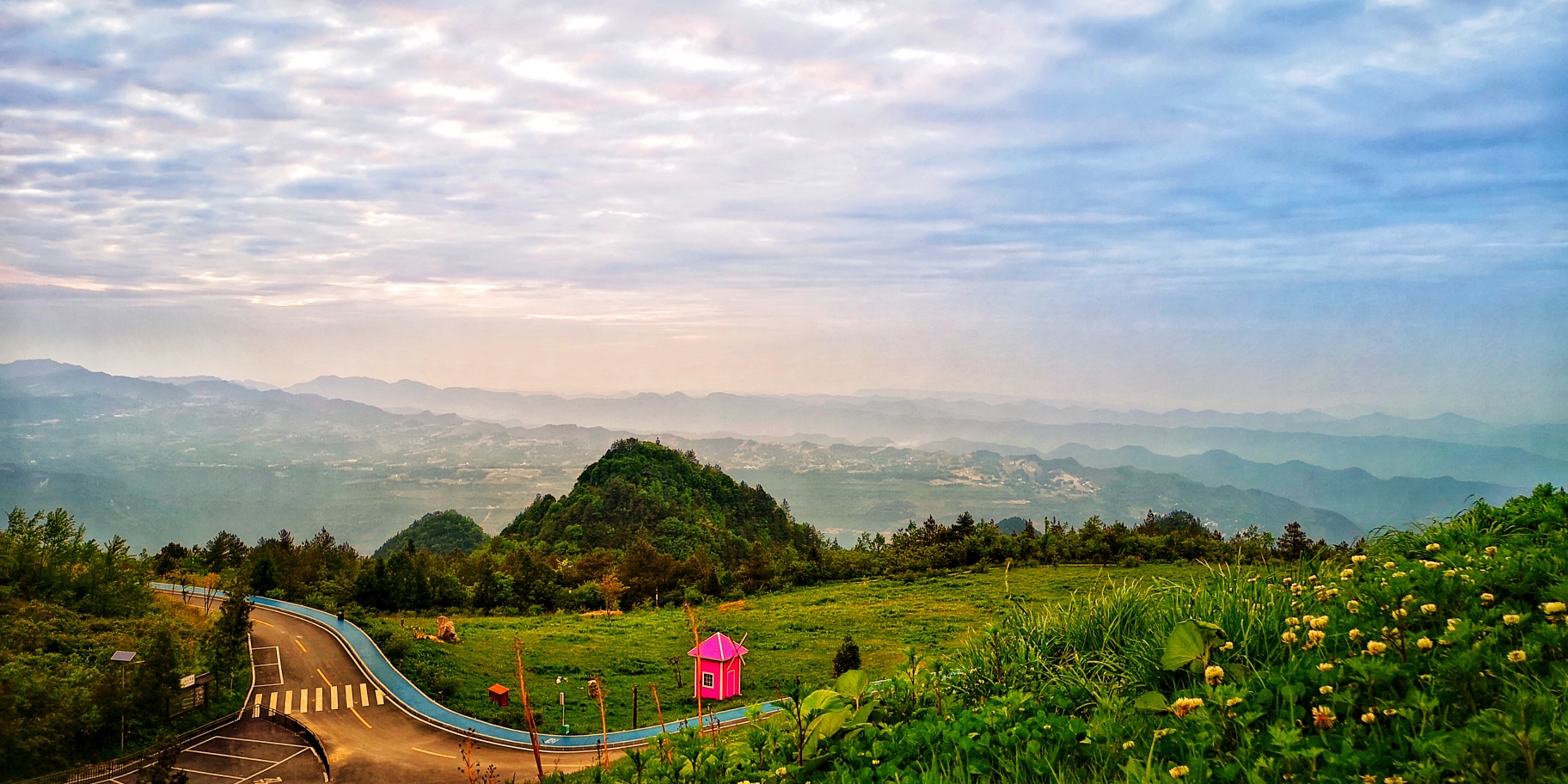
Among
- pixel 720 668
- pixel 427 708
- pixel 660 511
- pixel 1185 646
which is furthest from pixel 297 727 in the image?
pixel 660 511

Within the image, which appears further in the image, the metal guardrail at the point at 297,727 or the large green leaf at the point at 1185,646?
the metal guardrail at the point at 297,727

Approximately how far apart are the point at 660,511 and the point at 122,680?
59439 mm

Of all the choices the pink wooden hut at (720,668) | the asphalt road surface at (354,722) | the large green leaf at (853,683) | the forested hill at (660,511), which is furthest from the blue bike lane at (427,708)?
the forested hill at (660,511)

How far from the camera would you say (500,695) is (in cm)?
2275

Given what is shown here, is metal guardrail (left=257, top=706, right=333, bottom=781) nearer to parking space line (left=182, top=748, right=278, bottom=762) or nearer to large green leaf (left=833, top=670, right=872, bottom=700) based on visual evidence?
parking space line (left=182, top=748, right=278, bottom=762)

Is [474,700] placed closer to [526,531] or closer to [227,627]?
[227,627]

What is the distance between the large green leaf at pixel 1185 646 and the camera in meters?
3.18

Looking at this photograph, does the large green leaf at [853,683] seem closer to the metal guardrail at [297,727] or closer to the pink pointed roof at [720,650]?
the pink pointed roof at [720,650]

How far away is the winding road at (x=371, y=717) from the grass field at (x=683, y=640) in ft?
2.67

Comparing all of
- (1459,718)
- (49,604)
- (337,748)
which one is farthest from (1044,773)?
(49,604)

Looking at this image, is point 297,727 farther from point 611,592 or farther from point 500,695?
point 611,592

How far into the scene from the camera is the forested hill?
72.5 meters

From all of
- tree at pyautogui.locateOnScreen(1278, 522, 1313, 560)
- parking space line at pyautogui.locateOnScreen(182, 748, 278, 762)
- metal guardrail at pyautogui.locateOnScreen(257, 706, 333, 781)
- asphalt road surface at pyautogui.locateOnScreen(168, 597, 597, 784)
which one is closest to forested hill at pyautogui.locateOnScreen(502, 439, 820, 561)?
asphalt road surface at pyautogui.locateOnScreen(168, 597, 597, 784)

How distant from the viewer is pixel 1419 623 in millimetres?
3219
